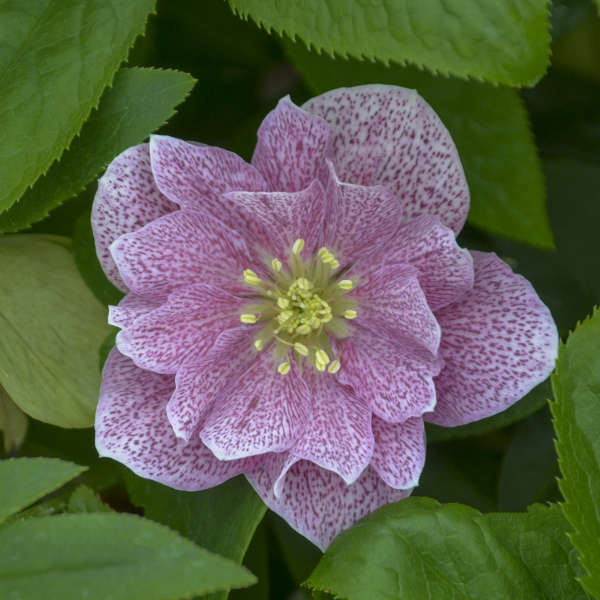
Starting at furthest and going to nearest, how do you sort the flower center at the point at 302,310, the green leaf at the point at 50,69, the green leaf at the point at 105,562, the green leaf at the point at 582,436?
the flower center at the point at 302,310 → the green leaf at the point at 50,69 → the green leaf at the point at 582,436 → the green leaf at the point at 105,562

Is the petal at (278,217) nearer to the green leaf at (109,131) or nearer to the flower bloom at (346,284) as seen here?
the flower bloom at (346,284)

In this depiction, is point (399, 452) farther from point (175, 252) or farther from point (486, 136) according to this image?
point (486, 136)

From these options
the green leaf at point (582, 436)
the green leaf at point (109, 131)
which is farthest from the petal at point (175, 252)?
the green leaf at point (582, 436)

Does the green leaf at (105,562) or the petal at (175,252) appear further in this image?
the petal at (175,252)

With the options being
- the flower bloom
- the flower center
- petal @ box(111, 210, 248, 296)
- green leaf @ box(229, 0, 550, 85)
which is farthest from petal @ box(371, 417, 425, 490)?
green leaf @ box(229, 0, 550, 85)

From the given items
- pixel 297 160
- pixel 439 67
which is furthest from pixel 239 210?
pixel 439 67

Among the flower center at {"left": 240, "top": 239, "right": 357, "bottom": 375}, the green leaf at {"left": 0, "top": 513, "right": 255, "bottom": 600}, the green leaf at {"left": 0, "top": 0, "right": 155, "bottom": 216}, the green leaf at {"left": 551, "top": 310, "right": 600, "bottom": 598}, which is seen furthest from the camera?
the flower center at {"left": 240, "top": 239, "right": 357, "bottom": 375}

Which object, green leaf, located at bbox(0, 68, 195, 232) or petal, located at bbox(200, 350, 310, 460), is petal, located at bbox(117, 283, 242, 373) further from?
green leaf, located at bbox(0, 68, 195, 232)
